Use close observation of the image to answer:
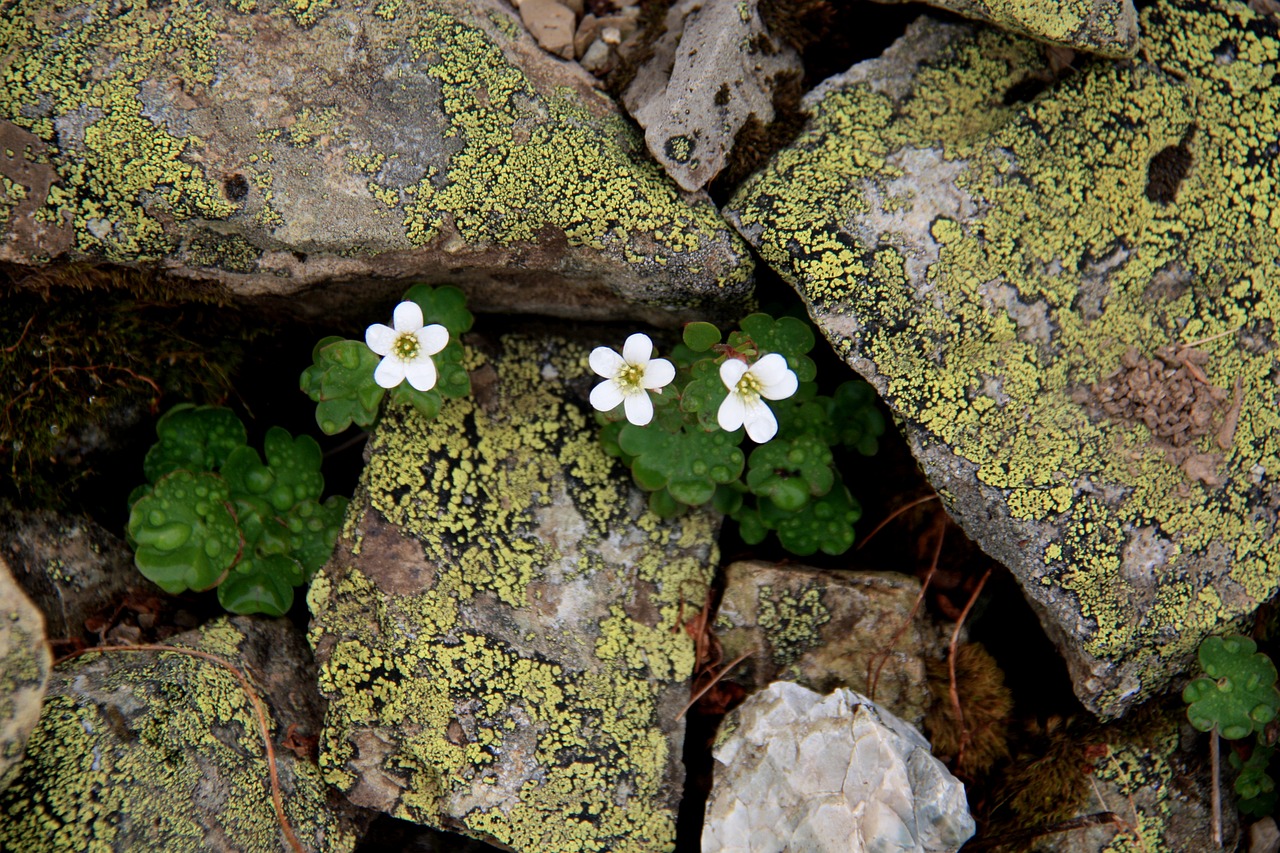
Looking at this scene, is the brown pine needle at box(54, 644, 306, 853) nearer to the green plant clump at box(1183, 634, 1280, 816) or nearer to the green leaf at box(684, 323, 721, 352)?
the green leaf at box(684, 323, 721, 352)

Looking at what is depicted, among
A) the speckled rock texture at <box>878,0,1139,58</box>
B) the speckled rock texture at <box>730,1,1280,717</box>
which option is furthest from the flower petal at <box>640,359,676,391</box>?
the speckled rock texture at <box>878,0,1139,58</box>

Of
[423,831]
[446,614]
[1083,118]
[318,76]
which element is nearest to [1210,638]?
[1083,118]

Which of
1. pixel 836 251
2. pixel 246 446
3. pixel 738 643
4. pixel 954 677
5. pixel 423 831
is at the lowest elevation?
pixel 423 831

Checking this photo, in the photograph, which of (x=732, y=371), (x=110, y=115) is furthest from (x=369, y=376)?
(x=732, y=371)

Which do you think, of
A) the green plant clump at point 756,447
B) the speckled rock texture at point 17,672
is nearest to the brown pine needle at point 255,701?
the speckled rock texture at point 17,672

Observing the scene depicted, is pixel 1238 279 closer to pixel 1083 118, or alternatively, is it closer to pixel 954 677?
pixel 1083 118

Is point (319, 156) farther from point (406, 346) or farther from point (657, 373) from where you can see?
point (657, 373)
